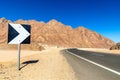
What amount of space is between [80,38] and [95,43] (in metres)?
17.3

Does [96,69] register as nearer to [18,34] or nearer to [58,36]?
[18,34]

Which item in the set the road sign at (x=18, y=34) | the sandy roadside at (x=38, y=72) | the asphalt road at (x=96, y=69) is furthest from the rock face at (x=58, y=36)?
the road sign at (x=18, y=34)

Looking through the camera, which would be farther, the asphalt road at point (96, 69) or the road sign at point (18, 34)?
the road sign at point (18, 34)

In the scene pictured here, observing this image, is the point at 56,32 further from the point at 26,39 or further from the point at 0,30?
the point at 26,39

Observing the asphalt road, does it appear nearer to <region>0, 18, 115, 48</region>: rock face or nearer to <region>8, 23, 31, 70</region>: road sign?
<region>8, 23, 31, 70</region>: road sign

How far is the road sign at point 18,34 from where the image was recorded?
35.7 ft

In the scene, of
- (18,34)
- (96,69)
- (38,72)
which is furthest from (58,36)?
(38,72)

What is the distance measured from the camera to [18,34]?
1110cm

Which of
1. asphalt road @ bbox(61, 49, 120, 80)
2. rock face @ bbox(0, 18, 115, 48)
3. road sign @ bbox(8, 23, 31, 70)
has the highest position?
rock face @ bbox(0, 18, 115, 48)

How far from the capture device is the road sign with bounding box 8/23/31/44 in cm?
1088

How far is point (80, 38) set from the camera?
189 meters

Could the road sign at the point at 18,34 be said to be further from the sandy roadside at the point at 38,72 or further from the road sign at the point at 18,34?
the sandy roadside at the point at 38,72

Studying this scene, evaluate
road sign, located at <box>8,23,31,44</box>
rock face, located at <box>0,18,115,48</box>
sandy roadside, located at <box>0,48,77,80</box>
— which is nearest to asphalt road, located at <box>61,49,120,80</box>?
sandy roadside, located at <box>0,48,77,80</box>

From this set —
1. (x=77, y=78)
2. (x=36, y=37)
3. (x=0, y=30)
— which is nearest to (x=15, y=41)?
(x=77, y=78)
